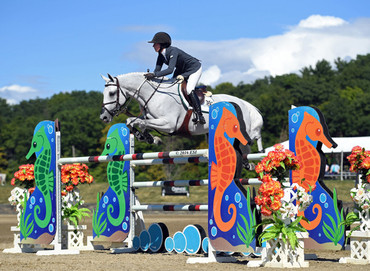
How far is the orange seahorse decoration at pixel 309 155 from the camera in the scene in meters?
7.48

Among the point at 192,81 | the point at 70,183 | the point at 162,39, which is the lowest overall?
the point at 70,183

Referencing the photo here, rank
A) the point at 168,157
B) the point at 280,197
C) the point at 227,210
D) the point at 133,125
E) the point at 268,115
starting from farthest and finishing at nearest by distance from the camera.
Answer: the point at 268,115
the point at 133,125
the point at 168,157
the point at 227,210
the point at 280,197

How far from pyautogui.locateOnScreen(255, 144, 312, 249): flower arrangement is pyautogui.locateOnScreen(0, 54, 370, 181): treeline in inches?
1068

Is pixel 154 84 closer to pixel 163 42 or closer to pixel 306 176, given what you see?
pixel 163 42

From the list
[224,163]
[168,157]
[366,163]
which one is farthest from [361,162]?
[168,157]

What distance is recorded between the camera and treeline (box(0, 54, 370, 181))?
45.7 meters

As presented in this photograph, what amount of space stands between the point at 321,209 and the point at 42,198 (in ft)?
13.7

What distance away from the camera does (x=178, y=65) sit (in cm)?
908

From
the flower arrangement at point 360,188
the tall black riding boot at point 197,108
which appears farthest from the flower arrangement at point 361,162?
the tall black riding boot at point 197,108

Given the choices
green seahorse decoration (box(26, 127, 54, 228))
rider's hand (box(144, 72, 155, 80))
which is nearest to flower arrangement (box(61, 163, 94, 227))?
green seahorse decoration (box(26, 127, 54, 228))

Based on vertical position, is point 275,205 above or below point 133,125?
below

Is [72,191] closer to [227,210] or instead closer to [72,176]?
[72,176]

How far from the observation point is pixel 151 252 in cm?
938

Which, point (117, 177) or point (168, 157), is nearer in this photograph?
point (168, 157)
